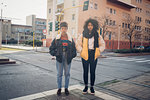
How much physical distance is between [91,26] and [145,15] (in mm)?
52272

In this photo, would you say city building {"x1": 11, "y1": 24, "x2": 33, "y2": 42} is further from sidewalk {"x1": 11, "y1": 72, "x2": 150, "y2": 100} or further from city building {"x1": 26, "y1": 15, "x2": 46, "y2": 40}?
sidewalk {"x1": 11, "y1": 72, "x2": 150, "y2": 100}

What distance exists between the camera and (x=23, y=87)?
4328mm

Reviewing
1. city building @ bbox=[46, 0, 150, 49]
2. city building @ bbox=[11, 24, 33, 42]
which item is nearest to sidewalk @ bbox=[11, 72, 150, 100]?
city building @ bbox=[46, 0, 150, 49]

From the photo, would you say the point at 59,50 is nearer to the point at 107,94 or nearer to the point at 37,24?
the point at 107,94

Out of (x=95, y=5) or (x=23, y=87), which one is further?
(x=95, y=5)

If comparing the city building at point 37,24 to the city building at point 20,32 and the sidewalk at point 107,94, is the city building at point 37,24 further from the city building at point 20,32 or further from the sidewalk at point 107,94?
the sidewalk at point 107,94

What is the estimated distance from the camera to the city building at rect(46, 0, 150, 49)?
102 ft

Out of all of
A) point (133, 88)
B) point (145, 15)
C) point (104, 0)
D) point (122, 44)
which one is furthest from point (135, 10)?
point (133, 88)

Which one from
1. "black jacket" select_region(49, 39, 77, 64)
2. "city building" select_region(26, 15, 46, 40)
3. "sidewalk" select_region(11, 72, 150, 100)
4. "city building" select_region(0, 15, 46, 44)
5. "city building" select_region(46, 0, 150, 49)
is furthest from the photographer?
"city building" select_region(26, 15, 46, 40)

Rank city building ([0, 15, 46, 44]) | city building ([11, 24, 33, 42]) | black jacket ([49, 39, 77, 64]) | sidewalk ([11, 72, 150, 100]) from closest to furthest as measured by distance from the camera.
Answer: sidewalk ([11, 72, 150, 100]), black jacket ([49, 39, 77, 64]), city building ([0, 15, 46, 44]), city building ([11, 24, 33, 42])

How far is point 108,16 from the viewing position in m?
28.9

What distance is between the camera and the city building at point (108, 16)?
31077 millimetres

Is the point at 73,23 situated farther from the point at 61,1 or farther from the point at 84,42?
the point at 84,42

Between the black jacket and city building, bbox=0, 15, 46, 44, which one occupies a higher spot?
city building, bbox=0, 15, 46, 44
